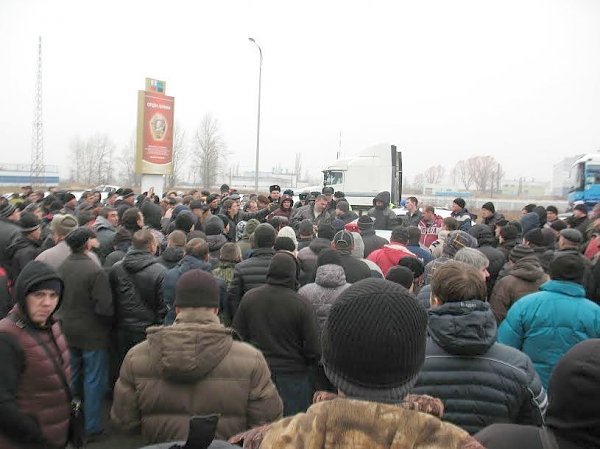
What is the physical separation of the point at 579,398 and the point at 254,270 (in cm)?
410

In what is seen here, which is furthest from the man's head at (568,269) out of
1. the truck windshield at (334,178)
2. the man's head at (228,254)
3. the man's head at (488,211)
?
the truck windshield at (334,178)

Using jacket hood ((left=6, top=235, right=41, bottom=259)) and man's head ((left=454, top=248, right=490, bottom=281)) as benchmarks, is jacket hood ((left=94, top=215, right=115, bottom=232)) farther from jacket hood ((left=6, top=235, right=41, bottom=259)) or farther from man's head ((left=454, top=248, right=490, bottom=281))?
man's head ((left=454, top=248, right=490, bottom=281))

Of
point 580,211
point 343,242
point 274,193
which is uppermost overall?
point 274,193

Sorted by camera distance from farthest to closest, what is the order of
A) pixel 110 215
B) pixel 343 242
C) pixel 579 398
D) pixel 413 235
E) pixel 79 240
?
pixel 110 215
pixel 413 235
pixel 343 242
pixel 79 240
pixel 579 398

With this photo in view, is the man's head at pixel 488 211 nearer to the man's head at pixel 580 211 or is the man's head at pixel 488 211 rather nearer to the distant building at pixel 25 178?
the man's head at pixel 580 211

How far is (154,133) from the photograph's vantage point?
2986 centimetres

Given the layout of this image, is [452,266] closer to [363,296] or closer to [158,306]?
[363,296]

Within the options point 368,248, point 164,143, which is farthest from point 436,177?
point 368,248

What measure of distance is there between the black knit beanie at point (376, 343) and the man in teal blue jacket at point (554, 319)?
3.02 meters

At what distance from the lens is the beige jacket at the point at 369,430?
1.29 meters

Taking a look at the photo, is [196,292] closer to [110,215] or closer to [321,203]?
[110,215]

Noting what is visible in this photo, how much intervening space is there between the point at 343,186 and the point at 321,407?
2521 centimetres

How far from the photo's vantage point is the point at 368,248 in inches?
320

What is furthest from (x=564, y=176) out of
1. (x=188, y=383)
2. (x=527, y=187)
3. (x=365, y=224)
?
(x=527, y=187)
